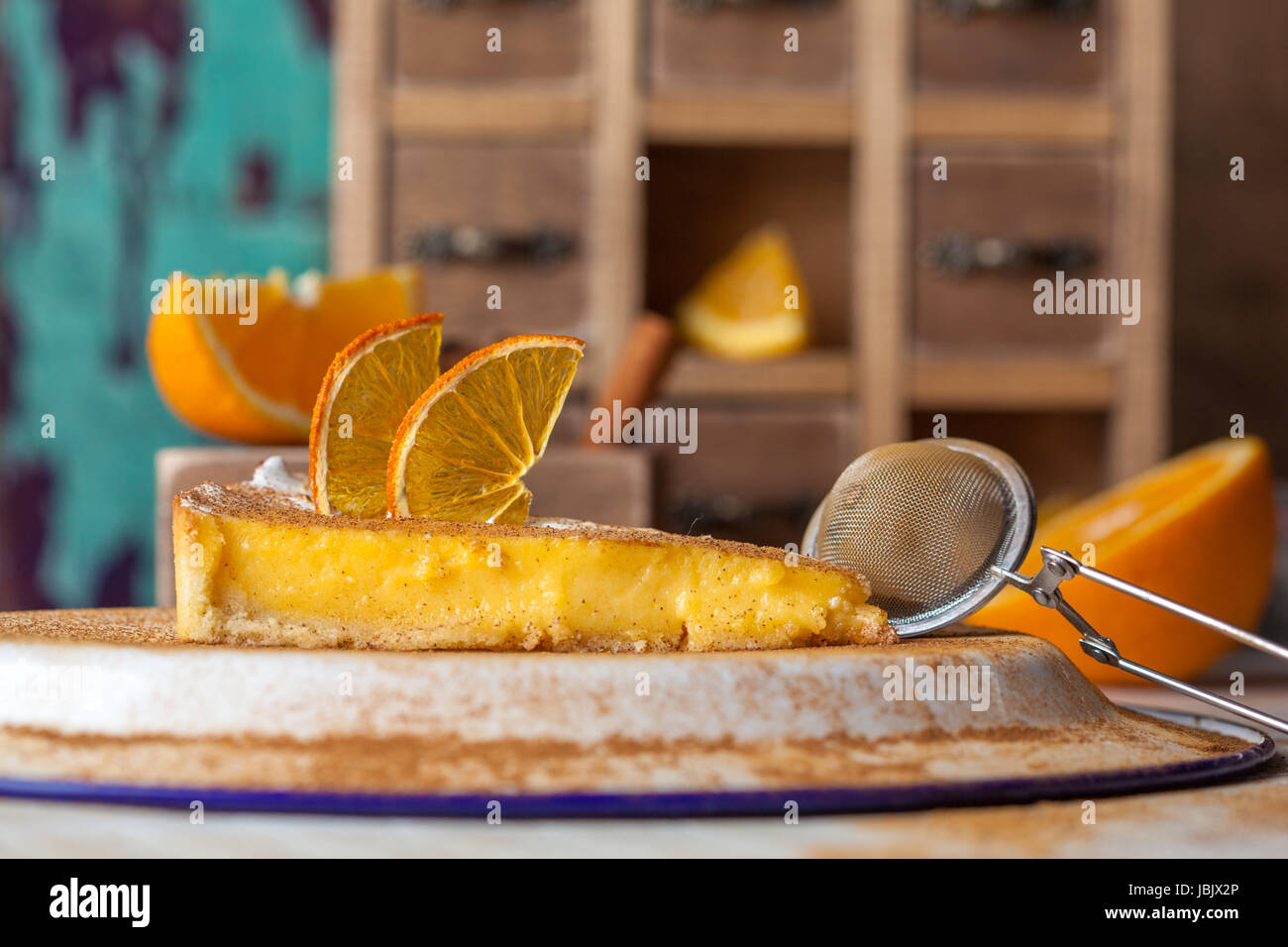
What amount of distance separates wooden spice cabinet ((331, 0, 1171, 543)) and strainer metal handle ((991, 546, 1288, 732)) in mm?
1102

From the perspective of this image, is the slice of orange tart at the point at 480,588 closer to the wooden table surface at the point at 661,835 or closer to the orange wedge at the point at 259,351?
the wooden table surface at the point at 661,835

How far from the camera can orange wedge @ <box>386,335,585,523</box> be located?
2.98 ft

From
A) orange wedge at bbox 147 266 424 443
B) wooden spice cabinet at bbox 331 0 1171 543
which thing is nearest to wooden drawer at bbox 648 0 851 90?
wooden spice cabinet at bbox 331 0 1171 543

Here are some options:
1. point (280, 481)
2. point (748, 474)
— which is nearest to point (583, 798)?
point (280, 481)

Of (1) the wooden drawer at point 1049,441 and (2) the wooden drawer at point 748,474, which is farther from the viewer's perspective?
(1) the wooden drawer at point 1049,441

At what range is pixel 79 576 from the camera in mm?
2354

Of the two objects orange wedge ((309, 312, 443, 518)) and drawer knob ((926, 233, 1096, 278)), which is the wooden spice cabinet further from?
orange wedge ((309, 312, 443, 518))

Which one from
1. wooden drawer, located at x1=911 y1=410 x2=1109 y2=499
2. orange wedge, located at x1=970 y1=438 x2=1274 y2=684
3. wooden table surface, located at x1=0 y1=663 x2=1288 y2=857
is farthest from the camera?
wooden drawer, located at x1=911 y1=410 x2=1109 y2=499

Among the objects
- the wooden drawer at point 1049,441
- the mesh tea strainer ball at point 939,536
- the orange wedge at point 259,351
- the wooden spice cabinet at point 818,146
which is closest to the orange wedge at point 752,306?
the wooden spice cabinet at point 818,146

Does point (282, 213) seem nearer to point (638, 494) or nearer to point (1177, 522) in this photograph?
point (638, 494)

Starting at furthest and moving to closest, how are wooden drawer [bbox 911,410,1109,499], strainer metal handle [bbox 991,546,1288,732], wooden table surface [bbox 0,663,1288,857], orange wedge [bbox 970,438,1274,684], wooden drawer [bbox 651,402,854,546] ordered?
wooden drawer [bbox 911,410,1109,499], wooden drawer [bbox 651,402,854,546], orange wedge [bbox 970,438,1274,684], strainer metal handle [bbox 991,546,1288,732], wooden table surface [bbox 0,663,1288,857]

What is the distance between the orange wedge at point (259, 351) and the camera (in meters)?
1.32

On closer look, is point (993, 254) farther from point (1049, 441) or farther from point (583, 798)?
point (583, 798)
